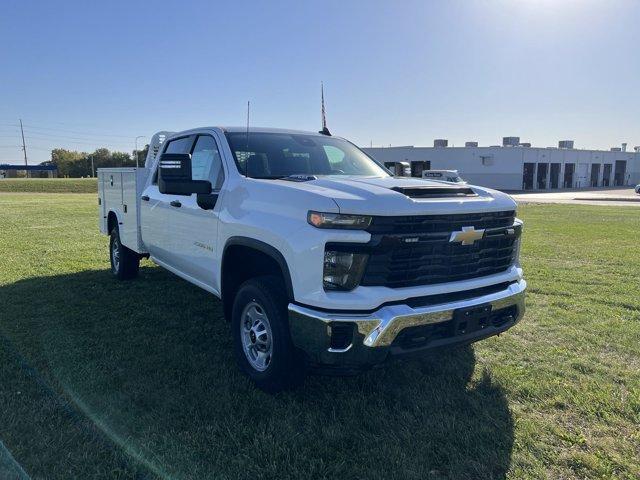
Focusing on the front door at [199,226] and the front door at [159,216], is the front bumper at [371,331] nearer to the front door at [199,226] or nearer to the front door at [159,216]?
the front door at [199,226]

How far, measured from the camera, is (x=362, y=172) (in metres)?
4.73

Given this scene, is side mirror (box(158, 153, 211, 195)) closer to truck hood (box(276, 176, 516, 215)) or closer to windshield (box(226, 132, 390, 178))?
windshield (box(226, 132, 390, 178))

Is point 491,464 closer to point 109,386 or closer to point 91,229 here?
point 109,386

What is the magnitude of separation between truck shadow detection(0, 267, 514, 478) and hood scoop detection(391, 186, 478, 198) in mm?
1441

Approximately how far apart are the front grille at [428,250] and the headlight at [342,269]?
0.06 m

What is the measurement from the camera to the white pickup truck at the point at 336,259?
3.06 m

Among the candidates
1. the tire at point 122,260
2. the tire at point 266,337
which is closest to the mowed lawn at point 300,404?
the tire at point 266,337

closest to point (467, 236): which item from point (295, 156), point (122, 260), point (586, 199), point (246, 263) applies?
point (246, 263)

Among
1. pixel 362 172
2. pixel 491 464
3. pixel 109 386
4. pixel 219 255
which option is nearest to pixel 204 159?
pixel 219 255

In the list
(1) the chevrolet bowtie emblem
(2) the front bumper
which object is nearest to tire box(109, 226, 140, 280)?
(2) the front bumper

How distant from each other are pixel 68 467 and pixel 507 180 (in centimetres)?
5446

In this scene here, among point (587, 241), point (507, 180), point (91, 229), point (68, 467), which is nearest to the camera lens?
point (68, 467)

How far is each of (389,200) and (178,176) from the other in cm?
180

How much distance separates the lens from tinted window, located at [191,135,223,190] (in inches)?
175
